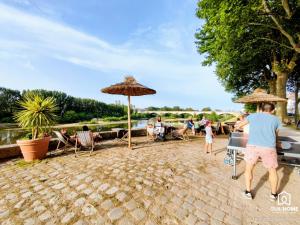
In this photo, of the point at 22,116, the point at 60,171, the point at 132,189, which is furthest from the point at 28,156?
the point at 132,189

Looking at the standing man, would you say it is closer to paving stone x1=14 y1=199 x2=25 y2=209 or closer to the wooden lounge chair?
paving stone x1=14 y1=199 x2=25 y2=209

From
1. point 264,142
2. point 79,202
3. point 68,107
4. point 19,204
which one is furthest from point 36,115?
point 68,107

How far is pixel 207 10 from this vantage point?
33.0 ft

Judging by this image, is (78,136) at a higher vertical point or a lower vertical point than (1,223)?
higher

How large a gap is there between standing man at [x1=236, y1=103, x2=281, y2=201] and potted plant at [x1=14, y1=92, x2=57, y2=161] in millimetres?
5480

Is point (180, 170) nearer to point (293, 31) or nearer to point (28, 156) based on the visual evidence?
point (28, 156)

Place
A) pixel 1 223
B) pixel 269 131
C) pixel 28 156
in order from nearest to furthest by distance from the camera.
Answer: pixel 1 223, pixel 269 131, pixel 28 156

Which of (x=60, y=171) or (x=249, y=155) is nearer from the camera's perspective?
(x=249, y=155)

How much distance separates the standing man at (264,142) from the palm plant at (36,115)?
5.69m

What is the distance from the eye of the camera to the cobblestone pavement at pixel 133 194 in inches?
90.4

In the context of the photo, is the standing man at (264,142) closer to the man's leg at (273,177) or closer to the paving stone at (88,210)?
the man's leg at (273,177)

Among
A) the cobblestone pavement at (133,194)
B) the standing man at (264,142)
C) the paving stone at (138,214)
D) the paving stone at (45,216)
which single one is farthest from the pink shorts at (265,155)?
the paving stone at (45,216)

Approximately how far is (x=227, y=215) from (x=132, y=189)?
1.55 m

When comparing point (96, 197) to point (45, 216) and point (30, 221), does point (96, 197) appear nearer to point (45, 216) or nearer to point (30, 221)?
point (45, 216)
